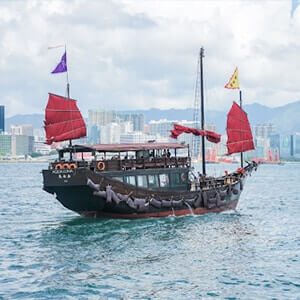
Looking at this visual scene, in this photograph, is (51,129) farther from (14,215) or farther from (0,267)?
(0,267)

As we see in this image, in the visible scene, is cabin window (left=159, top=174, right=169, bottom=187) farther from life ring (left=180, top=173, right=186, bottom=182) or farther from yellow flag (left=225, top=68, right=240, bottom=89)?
yellow flag (left=225, top=68, right=240, bottom=89)

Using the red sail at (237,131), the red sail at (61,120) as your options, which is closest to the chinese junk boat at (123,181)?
the red sail at (61,120)

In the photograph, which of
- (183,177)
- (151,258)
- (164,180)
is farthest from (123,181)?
(151,258)

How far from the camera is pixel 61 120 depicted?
3441 centimetres

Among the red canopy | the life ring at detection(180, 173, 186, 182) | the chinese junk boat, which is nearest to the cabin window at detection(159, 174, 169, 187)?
the chinese junk boat

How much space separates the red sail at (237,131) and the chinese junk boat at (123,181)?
4.49 m

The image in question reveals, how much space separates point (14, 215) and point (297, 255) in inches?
800

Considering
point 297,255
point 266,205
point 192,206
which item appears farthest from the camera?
point 266,205

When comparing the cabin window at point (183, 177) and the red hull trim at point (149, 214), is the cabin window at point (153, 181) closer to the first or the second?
the red hull trim at point (149, 214)

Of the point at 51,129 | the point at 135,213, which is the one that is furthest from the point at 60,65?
the point at 135,213

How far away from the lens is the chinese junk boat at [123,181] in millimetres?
31062

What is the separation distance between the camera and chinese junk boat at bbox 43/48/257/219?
102ft

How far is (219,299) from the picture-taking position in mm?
18250

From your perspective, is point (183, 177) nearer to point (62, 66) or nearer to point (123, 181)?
point (123, 181)
